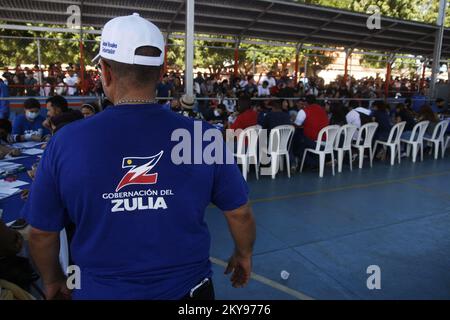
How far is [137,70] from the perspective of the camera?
1256 mm

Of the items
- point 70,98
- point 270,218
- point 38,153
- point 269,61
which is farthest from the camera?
point 269,61

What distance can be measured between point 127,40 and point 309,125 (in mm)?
5863

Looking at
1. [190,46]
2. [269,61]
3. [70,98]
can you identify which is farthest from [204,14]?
[269,61]

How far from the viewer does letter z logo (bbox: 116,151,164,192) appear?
1.19 m

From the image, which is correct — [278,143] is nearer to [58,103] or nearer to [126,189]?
[58,103]

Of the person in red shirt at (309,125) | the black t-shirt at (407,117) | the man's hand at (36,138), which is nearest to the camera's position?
the man's hand at (36,138)

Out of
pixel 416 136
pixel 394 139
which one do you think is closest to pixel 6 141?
pixel 394 139

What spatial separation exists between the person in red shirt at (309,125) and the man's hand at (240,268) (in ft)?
17.7

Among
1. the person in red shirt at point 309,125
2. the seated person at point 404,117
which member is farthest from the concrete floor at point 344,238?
the seated person at point 404,117

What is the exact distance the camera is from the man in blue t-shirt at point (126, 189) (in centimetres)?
118

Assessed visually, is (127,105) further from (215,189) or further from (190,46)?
(190,46)

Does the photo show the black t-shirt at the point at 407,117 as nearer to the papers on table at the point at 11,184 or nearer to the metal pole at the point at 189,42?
the metal pole at the point at 189,42

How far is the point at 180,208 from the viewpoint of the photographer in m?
1.26
